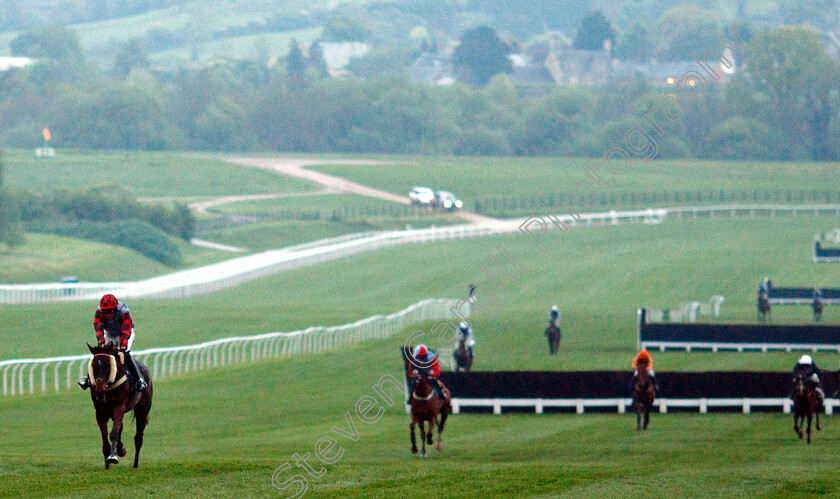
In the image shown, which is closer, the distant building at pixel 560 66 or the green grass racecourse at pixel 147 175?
the green grass racecourse at pixel 147 175

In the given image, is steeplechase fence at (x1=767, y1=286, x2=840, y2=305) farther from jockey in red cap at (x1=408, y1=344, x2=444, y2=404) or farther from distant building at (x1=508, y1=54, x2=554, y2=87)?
distant building at (x1=508, y1=54, x2=554, y2=87)

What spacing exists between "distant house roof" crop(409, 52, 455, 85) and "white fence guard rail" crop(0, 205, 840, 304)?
343 ft

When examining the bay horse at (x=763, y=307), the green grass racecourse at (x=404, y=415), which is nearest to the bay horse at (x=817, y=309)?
the green grass racecourse at (x=404, y=415)

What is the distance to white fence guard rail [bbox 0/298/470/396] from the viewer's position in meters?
25.7

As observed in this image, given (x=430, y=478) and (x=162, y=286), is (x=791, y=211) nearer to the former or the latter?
(x=162, y=286)

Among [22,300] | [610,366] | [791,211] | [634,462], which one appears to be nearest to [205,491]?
[634,462]

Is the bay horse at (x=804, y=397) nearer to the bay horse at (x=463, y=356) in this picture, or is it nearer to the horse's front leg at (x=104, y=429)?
the bay horse at (x=463, y=356)

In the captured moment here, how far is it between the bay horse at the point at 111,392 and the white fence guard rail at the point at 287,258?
48.6 feet

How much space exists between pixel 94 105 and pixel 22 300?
74.3 metres

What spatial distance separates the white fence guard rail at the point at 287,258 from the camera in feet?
141

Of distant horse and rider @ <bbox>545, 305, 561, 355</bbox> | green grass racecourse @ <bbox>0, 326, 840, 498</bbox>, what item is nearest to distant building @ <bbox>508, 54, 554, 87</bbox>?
distant horse and rider @ <bbox>545, 305, 561, 355</bbox>

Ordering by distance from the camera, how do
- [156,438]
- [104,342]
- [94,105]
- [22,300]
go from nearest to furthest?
[104,342]
[156,438]
[22,300]
[94,105]

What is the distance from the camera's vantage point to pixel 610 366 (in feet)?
93.6

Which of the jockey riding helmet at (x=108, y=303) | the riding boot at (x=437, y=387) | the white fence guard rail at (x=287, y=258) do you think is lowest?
the riding boot at (x=437, y=387)
